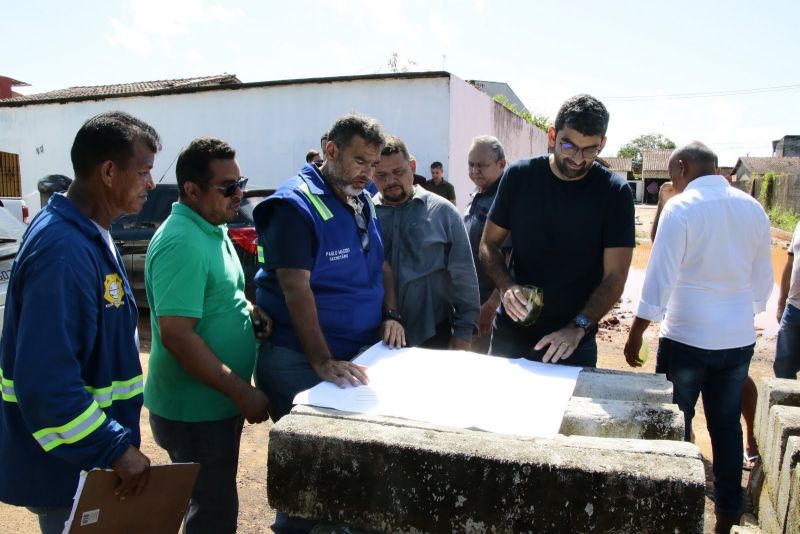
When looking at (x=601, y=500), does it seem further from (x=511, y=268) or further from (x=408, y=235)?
(x=408, y=235)

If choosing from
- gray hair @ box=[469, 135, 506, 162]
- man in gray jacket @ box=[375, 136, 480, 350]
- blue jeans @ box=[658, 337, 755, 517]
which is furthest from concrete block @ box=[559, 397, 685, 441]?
gray hair @ box=[469, 135, 506, 162]

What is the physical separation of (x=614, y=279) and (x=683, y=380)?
1.04 m

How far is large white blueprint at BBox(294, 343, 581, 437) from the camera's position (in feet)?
4.98

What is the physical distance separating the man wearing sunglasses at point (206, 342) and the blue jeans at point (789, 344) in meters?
3.46

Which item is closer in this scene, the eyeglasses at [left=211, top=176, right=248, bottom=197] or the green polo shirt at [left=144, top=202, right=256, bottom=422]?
the green polo shirt at [left=144, top=202, right=256, bottom=422]

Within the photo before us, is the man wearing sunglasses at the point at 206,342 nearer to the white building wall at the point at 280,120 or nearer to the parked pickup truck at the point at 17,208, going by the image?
the parked pickup truck at the point at 17,208

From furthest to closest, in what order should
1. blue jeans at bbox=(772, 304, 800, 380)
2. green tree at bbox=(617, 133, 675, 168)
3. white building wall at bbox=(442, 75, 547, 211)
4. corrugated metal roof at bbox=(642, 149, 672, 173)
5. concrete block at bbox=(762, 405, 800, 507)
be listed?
green tree at bbox=(617, 133, 675, 168) < corrugated metal roof at bbox=(642, 149, 672, 173) < white building wall at bbox=(442, 75, 547, 211) < blue jeans at bbox=(772, 304, 800, 380) < concrete block at bbox=(762, 405, 800, 507)

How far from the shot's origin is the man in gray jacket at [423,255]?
9.64ft

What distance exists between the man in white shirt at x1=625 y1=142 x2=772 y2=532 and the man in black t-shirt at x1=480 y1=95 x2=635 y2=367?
603 millimetres

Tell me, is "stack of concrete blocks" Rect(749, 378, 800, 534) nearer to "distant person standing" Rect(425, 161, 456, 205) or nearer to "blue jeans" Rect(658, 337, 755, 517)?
"blue jeans" Rect(658, 337, 755, 517)

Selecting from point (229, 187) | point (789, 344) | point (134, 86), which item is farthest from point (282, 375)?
point (134, 86)

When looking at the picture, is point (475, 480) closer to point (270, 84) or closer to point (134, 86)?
point (270, 84)

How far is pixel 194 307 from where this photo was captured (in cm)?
206

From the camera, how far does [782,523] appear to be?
1807 mm
